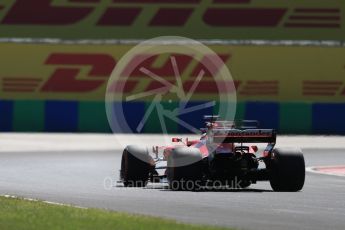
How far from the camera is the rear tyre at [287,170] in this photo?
15.2m

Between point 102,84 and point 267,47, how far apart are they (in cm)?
541

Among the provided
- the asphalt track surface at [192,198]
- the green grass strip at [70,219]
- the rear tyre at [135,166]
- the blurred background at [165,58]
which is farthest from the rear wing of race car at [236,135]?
the blurred background at [165,58]

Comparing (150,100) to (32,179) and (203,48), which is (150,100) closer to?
(203,48)

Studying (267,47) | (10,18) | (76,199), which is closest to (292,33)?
(267,47)

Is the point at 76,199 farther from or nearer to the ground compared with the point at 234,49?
nearer to the ground

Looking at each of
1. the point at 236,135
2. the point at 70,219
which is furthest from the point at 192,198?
the point at 70,219

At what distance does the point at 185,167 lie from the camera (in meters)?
14.8

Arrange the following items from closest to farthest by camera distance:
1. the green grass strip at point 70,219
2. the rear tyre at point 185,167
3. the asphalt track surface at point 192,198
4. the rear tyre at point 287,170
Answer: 1. the green grass strip at point 70,219
2. the asphalt track surface at point 192,198
3. the rear tyre at point 185,167
4. the rear tyre at point 287,170

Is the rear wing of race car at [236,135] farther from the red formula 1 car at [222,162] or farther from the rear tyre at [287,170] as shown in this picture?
the rear tyre at [287,170]

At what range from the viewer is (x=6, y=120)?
33812 mm

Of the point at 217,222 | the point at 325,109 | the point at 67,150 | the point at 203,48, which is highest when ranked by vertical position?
the point at 203,48

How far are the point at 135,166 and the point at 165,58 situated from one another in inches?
801

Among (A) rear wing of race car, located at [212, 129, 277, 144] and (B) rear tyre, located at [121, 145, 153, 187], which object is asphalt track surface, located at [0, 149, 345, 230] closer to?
(B) rear tyre, located at [121, 145, 153, 187]

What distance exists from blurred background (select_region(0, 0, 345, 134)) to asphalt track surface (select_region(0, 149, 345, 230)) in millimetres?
13175
